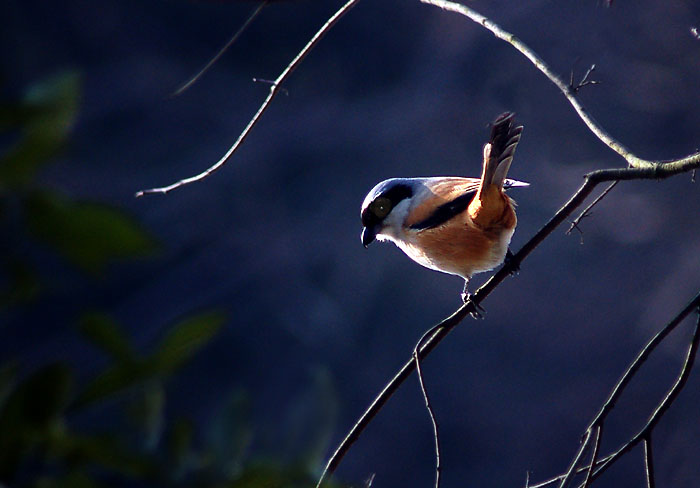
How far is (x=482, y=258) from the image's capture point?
238cm

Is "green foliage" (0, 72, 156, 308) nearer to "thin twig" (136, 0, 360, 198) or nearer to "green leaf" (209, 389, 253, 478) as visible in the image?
"green leaf" (209, 389, 253, 478)

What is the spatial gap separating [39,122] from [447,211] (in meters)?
2.07

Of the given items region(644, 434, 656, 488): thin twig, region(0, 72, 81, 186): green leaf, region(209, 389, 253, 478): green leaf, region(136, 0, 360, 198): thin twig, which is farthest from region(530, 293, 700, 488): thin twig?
region(0, 72, 81, 186): green leaf

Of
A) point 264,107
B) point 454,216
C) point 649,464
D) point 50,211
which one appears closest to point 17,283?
point 50,211

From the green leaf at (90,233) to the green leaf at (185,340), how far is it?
0.23ft

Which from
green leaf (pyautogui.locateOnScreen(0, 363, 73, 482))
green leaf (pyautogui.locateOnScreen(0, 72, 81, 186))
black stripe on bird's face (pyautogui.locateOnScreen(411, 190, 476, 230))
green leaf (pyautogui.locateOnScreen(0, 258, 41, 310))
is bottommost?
black stripe on bird's face (pyautogui.locateOnScreen(411, 190, 476, 230))

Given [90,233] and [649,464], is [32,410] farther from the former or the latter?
[649,464]

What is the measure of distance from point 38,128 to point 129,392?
0.17 meters

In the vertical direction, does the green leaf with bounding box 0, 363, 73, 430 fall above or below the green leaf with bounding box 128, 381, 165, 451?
above

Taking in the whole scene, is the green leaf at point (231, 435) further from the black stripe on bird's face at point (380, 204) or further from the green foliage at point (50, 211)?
the black stripe on bird's face at point (380, 204)

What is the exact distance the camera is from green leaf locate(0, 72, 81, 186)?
403 mm

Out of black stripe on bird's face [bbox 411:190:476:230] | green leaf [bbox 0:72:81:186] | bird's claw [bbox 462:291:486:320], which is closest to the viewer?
green leaf [bbox 0:72:81:186]

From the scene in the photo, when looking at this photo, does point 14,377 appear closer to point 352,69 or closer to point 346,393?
point 346,393

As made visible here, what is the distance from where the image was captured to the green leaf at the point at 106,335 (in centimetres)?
43
